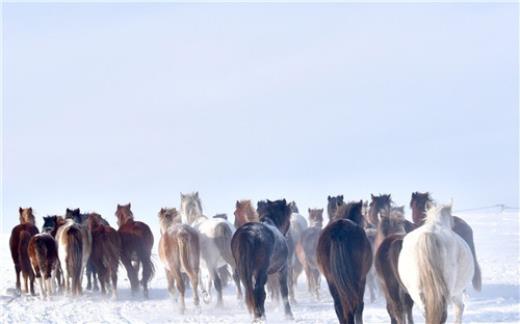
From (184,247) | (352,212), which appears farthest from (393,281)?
(184,247)

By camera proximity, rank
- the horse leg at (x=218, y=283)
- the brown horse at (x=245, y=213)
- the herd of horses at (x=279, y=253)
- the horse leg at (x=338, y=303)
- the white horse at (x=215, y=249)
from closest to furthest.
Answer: the herd of horses at (x=279, y=253), the horse leg at (x=338, y=303), the horse leg at (x=218, y=283), the brown horse at (x=245, y=213), the white horse at (x=215, y=249)

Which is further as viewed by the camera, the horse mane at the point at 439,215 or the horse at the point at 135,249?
the horse at the point at 135,249

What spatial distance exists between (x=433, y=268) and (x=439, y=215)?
1470mm

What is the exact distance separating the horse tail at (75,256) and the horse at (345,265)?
8.35 m

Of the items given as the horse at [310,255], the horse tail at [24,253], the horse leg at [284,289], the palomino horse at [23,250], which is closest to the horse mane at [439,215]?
the horse leg at [284,289]

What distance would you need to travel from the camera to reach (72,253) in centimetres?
1952

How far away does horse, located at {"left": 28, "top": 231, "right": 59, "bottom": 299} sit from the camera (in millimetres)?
19547

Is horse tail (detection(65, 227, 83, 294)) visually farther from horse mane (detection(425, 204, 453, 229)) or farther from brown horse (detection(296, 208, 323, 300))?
horse mane (detection(425, 204, 453, 229))

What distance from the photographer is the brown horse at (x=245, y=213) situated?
17.8 metres

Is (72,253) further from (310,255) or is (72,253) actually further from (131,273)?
(310,255)

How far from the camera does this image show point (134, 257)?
2091 cm

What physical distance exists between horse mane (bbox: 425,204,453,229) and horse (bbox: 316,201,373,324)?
1.11 meters

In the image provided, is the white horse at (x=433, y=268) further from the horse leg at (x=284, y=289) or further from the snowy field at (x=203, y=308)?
the horse leg at (x=284, y=289)

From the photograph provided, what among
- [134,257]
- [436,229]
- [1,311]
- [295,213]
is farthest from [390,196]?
[1,311]
